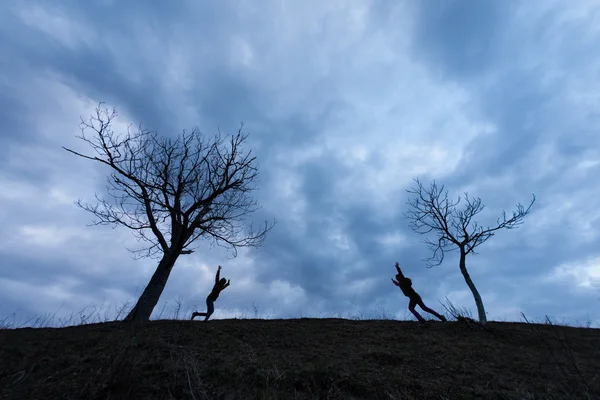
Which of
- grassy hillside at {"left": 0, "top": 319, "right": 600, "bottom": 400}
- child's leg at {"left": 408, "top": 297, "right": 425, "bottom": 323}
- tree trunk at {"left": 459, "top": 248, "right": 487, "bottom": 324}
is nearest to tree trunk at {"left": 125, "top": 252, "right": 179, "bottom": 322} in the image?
grassy hillside at {"left": 0, "top": 319, "right": 600, "bottom": 400}

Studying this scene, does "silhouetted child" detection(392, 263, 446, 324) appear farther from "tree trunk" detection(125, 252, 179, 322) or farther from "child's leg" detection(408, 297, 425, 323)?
"tree trunk" detection(125, 252, 179, 322)

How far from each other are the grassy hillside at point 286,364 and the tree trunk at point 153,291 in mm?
1321

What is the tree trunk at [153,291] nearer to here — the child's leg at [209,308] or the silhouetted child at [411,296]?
the child's leg at [209,308]

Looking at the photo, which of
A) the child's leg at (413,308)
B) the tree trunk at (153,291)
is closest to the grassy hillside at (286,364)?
the child's leg at (413,308)

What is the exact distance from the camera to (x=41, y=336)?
28.3 ft

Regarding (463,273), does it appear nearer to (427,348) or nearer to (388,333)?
(388,333)

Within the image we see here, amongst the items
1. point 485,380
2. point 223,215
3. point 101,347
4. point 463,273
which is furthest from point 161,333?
point 463,273

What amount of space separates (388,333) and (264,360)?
4.73m

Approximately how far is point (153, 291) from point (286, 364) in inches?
276

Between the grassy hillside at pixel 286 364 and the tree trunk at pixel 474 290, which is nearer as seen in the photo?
the grassy hillside at pixel 286 364

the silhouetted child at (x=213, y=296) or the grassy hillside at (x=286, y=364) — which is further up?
the silhouetted child at (x=213, y=296)

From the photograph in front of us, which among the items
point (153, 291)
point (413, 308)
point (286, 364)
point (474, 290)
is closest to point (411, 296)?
point (413, 308)

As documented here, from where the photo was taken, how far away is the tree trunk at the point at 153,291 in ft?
37.1

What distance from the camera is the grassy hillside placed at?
5207 millimetres
